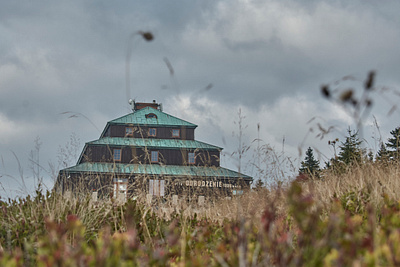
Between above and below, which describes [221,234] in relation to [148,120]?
below

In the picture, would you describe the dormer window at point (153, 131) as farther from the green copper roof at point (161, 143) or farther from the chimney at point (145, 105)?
the chimney at point (145, 105)

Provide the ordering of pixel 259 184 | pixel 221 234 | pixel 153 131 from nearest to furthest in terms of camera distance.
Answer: pixel 221 234
pixel 259 184
pixel 153 131

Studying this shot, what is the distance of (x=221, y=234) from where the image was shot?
3916 mm

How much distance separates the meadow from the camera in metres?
1.85

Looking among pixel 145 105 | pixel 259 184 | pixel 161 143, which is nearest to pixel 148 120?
pixel 161 143

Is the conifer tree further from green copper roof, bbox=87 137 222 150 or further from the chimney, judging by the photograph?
the chimney

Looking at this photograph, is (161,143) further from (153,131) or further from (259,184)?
(259,184)

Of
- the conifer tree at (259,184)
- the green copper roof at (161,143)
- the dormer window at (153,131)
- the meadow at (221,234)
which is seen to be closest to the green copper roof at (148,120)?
the dormer window at (153,131)

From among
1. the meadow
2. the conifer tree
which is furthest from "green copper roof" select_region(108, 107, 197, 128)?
the meadow

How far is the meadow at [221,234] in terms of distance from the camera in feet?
6.07

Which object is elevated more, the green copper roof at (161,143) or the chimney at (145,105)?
the chimney at (145,105)

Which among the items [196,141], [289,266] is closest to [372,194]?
[289,266]

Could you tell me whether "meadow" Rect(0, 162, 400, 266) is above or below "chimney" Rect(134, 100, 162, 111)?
below

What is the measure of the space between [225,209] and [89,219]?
3027 millimetres
